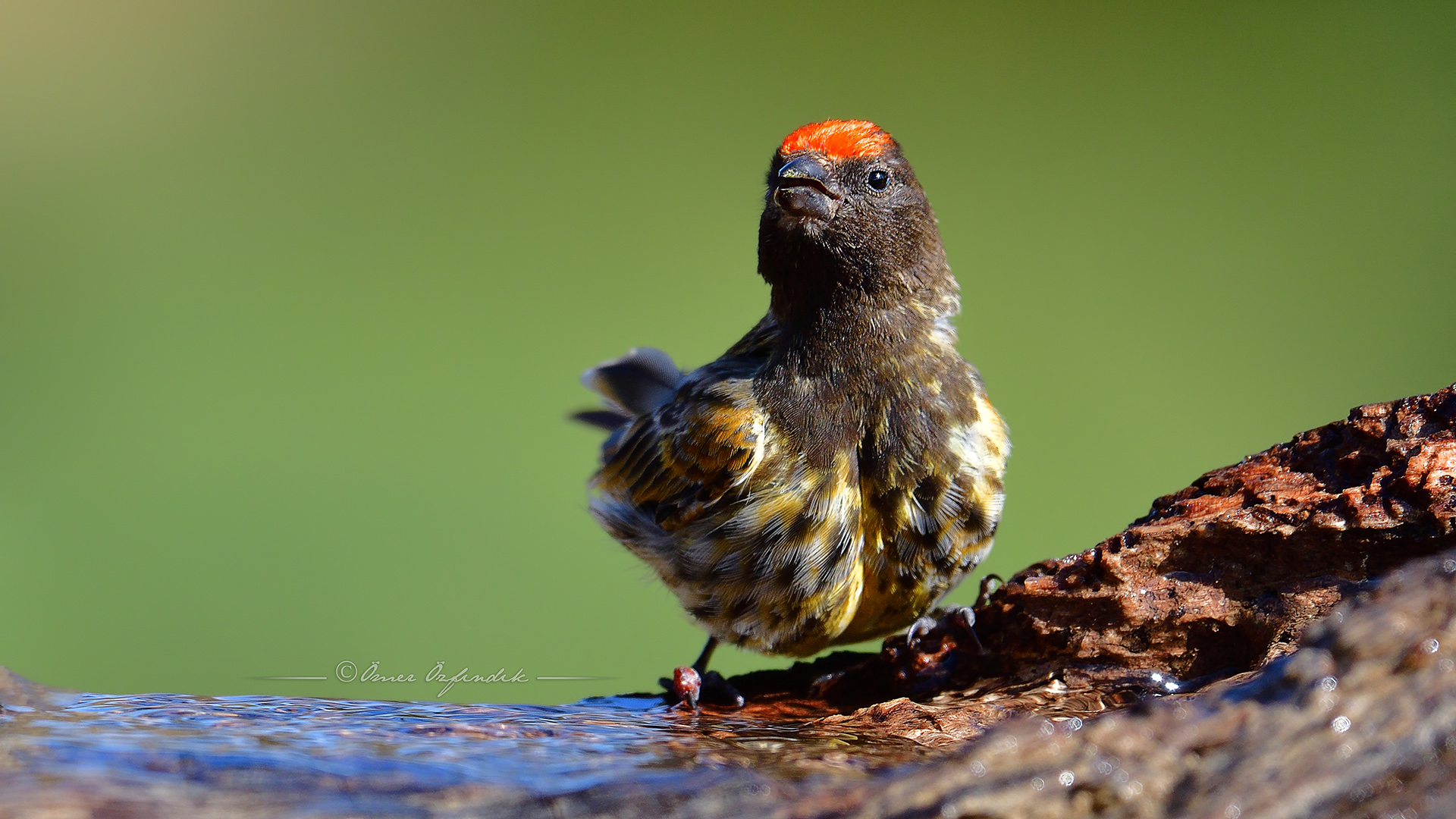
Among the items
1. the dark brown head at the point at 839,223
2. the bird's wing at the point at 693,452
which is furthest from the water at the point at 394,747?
the dark brown head at the point at 839,223

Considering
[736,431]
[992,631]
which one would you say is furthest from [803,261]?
[992,631]

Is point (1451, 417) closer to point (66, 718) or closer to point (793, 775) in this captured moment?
point (793, 775)

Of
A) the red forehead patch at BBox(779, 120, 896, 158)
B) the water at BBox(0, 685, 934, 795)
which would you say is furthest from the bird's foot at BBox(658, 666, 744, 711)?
the red forehead patch at BBox(779, 120, 896, 158)

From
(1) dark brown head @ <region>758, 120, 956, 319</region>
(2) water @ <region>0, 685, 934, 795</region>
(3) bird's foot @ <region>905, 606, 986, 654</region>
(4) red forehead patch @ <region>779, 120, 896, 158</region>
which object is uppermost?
(4) red forehead patch @ <region>779, 120, 896, 158</region>

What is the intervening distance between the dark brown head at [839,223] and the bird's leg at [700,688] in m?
1.28

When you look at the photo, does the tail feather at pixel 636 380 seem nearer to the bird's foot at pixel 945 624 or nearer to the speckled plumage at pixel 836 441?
the speckled plumage at pixel 836 441

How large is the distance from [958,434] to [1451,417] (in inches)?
54.2

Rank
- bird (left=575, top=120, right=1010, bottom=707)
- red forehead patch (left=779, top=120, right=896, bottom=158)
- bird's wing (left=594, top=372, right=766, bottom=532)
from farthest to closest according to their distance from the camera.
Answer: red forehead patch (left=779, top=120, right=896, bottom=158)
bird's wing (left=594, top=372, right=766, bottom=532)
bird (left=575, top=120, right=1010, bottom=707)

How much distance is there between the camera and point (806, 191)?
3.81 metres

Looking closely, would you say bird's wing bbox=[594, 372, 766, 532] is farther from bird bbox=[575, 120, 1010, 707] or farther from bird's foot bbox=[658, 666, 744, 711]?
bird's foot bbox=[658, 666, 744, 711]

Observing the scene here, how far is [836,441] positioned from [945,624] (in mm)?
677

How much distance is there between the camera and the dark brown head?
3.84 meters

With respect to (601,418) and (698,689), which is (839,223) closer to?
(698,689)

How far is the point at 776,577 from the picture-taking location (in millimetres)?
3650
